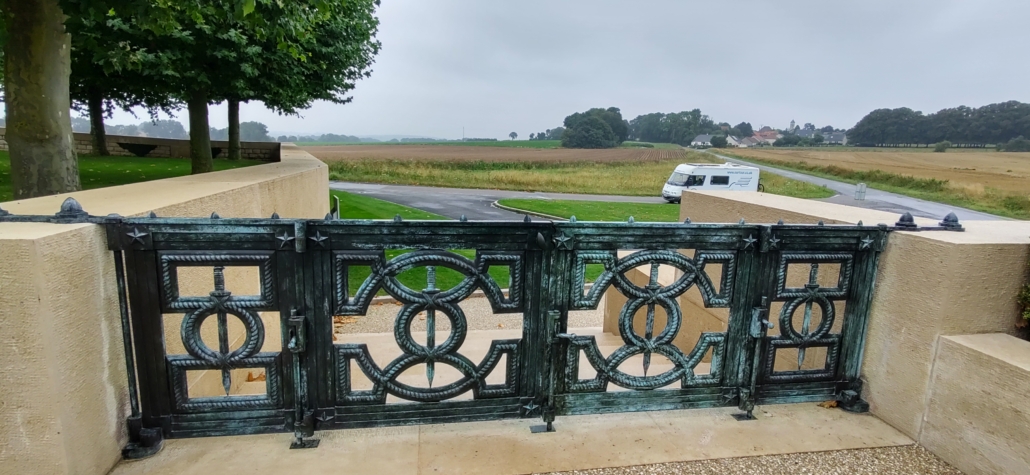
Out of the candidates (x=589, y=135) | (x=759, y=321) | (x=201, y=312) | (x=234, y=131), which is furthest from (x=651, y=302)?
(x=589, y=135)

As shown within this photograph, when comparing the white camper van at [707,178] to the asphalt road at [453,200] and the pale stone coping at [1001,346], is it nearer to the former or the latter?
the asphalt road at [453,200]

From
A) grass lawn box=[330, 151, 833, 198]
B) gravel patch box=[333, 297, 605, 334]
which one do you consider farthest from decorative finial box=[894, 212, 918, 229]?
grass lawn box=[330, 151, 833, 198]

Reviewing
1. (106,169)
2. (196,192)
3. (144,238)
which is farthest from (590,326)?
(106,169)

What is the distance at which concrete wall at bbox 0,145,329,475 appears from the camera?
196 centimetres

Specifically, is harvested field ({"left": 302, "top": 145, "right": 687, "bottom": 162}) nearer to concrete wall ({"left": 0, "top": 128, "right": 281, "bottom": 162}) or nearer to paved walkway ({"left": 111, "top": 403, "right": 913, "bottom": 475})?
concrete wall ({"left": 0, "top": 128, "right": 281, "bottom": 162})

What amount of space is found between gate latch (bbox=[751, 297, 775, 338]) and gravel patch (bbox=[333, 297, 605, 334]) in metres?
4.71

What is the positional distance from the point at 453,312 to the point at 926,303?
2.55m

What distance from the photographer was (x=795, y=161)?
228 ft

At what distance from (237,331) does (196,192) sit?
132 cm

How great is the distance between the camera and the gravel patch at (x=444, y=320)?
784cm

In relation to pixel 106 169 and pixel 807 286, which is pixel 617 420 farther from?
pixel 106 169

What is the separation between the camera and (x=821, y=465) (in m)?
2.73

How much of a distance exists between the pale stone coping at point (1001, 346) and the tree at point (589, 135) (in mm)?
114943

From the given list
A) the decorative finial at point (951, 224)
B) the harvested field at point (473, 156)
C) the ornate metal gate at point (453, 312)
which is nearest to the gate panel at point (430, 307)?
the ornate metal gate at point (453, 312)
